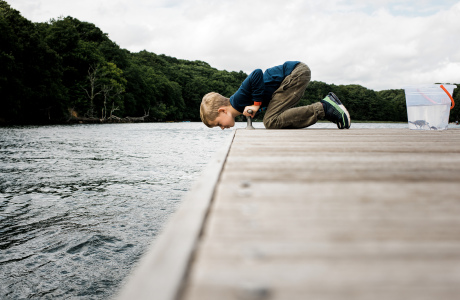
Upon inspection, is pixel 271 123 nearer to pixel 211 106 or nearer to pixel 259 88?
pixel 259 88

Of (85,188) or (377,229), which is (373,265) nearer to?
(377,229)

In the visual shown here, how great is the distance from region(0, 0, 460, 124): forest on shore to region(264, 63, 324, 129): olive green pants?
31.7 meters

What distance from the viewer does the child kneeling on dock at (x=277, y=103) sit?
4.39m

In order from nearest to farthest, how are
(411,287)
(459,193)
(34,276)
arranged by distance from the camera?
(411,287) < (459,193) < (34,276)

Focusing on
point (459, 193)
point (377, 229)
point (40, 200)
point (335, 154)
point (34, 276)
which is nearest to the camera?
point (377, 229)

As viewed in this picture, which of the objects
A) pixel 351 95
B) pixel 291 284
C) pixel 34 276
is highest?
pixel 351 95

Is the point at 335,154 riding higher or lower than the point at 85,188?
higher

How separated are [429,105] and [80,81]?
48986 mm

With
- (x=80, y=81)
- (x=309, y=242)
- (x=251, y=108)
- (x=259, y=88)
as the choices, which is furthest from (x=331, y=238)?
(x=80, y=81)

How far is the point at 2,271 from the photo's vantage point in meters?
3.01

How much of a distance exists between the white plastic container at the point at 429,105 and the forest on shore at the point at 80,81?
3326 cm

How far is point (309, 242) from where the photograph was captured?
2.25 ft

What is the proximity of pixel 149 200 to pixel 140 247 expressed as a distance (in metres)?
1.94

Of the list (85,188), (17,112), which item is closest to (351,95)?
(17,112)
